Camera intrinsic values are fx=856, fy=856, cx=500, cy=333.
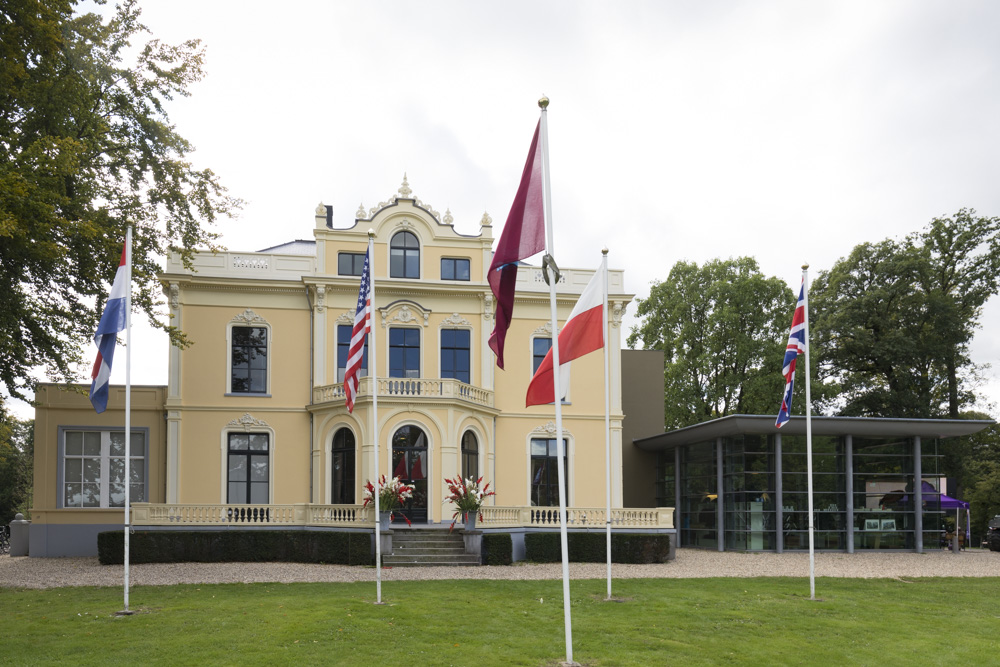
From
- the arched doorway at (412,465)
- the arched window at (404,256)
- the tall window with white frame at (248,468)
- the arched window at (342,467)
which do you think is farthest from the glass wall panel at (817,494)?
the tall window with white frame at (248,468)

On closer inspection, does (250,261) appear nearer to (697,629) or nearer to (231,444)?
(231,444)

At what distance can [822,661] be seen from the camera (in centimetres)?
1047

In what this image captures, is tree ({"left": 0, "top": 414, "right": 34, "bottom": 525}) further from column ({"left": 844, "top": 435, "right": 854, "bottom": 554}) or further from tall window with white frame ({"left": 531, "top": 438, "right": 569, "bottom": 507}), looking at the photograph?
column ({"left": 844, "top": 435, "right": 854, "bottom": 554})

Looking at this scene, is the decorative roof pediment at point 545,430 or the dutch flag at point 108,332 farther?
the decorative roof pediment at point 545,430

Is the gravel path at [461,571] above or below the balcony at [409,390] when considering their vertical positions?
below

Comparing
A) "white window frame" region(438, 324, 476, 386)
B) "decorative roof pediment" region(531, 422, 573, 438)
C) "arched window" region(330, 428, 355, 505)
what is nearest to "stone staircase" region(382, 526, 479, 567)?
"arched window" region(330, 428, 355, 505)

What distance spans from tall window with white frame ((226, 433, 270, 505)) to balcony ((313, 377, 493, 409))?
2.44 meters

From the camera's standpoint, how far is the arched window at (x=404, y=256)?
1107 inches

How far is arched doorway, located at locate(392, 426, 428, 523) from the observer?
25.1 m

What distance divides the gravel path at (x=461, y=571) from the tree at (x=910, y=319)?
1485 cm

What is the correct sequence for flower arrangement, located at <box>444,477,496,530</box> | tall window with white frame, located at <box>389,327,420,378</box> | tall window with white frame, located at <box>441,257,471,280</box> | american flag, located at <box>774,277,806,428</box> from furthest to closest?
1. tall window with white frame, located at <box>441,257,471,280</box>
2. tall window with white frame, located at <box>389,327,420,378</box>
3. flower arrangement, located at <box>444,477,496,530</box>
4. american flag, located at <box>774,277,806,428</box>

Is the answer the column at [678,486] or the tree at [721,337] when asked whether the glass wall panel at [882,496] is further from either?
the tree at [721,337]

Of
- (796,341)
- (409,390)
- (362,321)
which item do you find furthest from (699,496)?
(362,321)

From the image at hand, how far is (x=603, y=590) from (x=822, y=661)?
5916mm
